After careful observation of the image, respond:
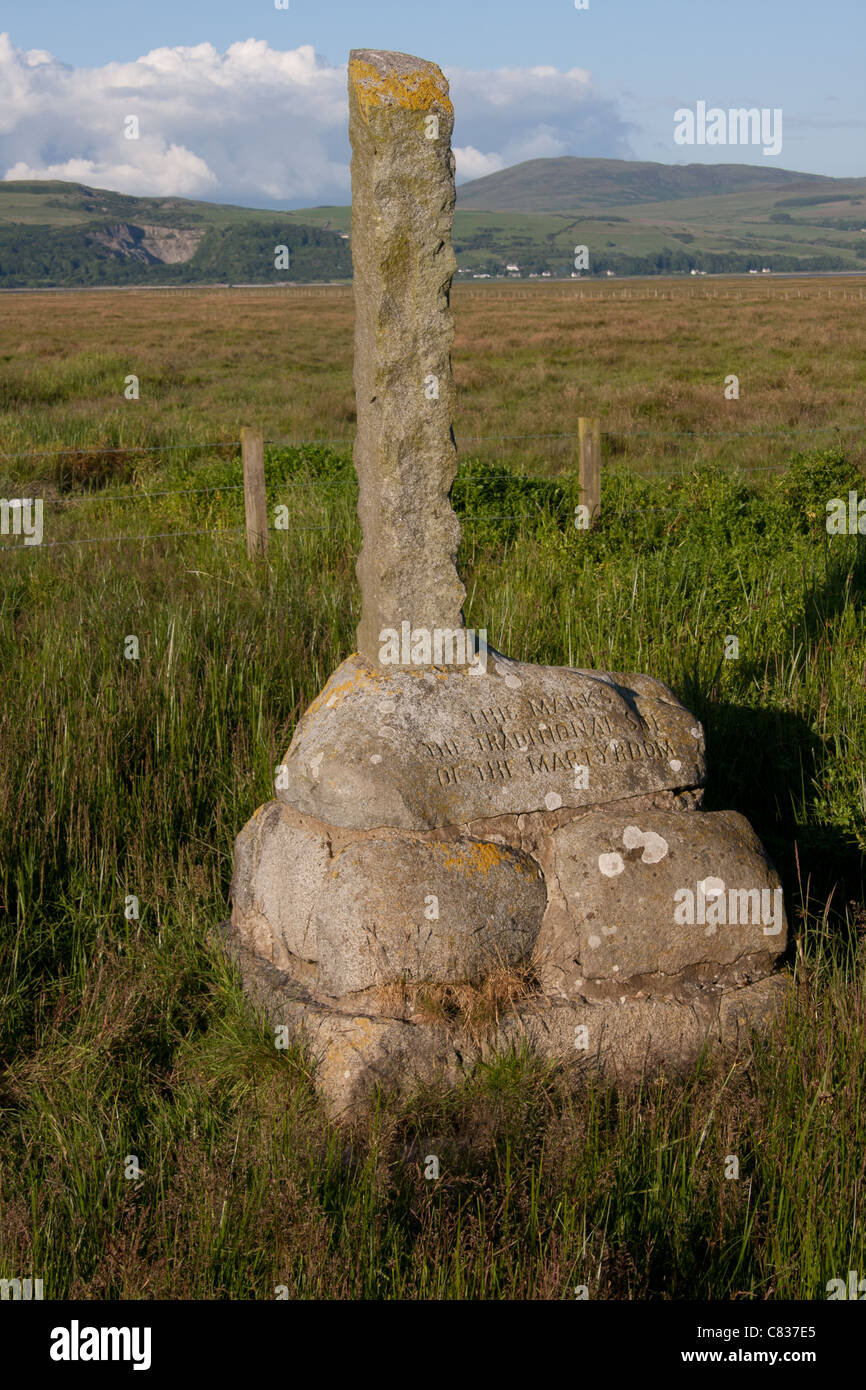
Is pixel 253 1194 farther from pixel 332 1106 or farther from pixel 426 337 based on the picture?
pixel 426 337

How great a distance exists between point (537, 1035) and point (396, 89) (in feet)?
9.87

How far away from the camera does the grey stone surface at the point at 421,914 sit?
3480mm

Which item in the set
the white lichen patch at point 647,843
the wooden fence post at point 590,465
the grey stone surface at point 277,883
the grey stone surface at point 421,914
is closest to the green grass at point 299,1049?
the grey stone surface at point 277,883

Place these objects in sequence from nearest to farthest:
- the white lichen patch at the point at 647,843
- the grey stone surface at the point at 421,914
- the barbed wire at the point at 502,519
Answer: the grey stone surface at the point at 421,914, the white lichen patch at the point at 647,843, the barbed wire at the point at 502,519

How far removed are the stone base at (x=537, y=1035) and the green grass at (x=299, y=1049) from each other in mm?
90

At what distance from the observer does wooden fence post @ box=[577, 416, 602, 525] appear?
373 inches

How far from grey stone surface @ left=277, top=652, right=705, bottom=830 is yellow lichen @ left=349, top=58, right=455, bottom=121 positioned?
183cm

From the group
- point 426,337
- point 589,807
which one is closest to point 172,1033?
point 589,807

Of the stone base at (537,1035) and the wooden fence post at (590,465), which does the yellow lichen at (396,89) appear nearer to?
the stone base at (537,1035)

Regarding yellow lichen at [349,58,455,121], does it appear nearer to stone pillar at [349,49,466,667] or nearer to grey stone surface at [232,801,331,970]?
stone pillar at [349,49,466,667]

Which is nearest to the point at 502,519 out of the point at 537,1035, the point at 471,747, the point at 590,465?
the point at 590,465

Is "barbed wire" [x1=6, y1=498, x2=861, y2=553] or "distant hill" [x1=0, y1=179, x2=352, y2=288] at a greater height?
"distant hill" [x1=0, y1=179, x2=352, y2=288]

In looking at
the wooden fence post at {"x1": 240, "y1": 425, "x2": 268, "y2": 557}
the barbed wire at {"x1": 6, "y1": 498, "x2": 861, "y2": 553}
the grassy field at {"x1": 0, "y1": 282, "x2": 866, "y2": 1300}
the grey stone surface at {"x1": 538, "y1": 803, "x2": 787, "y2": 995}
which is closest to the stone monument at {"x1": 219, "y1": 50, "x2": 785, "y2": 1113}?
the grey stone surface at {"x1": 538, "y1": 803, "x2": 787, "y2": 995}

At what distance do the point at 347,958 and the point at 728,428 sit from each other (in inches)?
623
